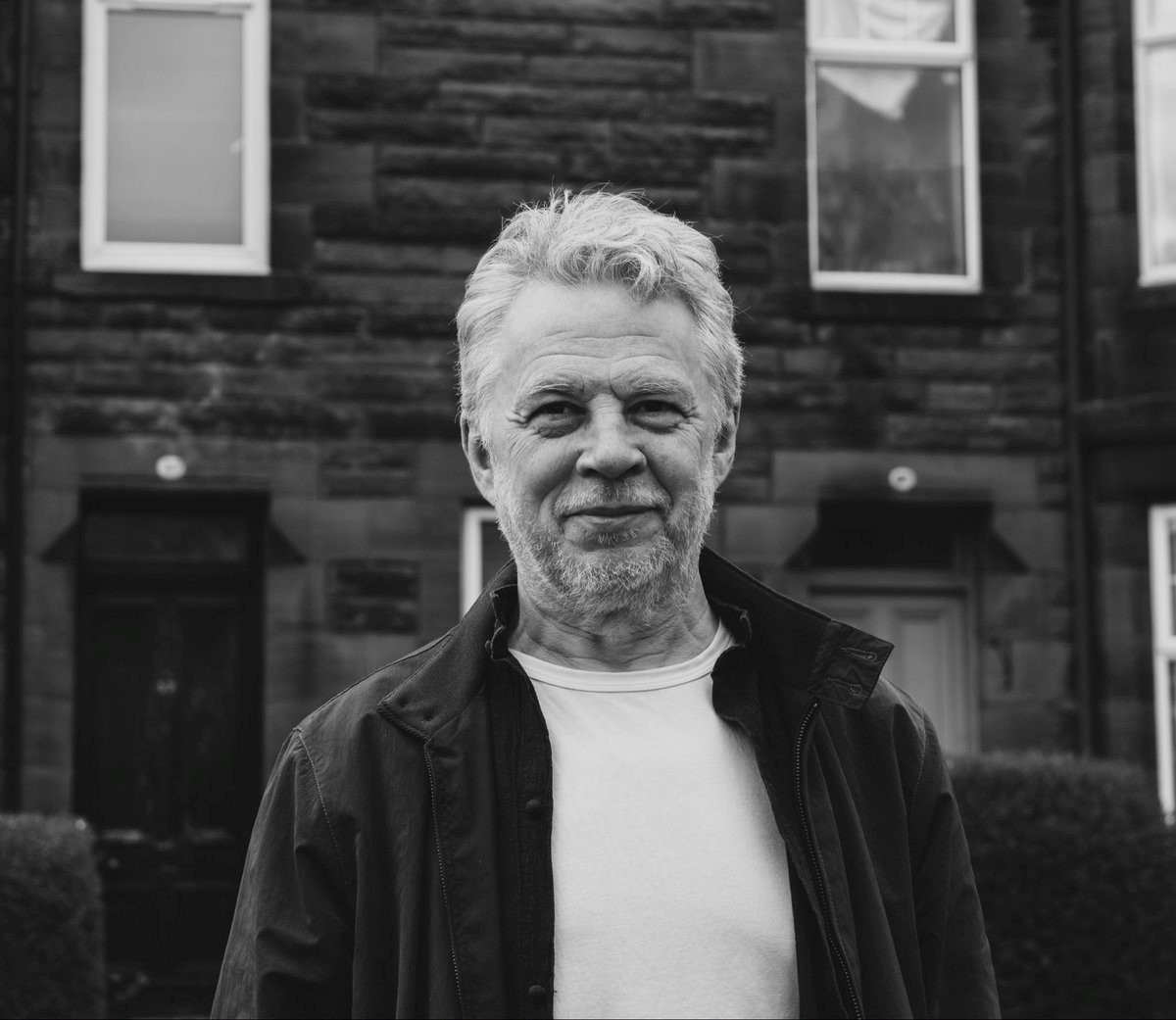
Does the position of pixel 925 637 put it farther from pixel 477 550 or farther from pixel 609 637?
pixel 609 637

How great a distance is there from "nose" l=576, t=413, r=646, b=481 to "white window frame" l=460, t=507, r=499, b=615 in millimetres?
7004

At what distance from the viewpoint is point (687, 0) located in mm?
10344

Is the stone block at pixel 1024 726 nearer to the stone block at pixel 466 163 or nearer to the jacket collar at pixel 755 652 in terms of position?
the stone block at pixel 466 163

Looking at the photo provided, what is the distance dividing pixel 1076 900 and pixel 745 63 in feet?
15.1

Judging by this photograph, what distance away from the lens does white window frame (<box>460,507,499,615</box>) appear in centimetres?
999

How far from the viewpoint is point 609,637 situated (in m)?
2.97

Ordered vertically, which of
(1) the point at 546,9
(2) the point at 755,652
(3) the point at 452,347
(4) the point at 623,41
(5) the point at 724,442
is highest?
(1) the point at 546,9

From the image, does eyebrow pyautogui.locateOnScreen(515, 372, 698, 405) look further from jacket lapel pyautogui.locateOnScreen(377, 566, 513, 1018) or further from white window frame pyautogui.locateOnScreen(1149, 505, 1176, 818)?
white window frame pyautogui.locateOnScreen(1149, 505, 1176, 818)

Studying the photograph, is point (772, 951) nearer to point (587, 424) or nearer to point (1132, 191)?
point (587, 424)

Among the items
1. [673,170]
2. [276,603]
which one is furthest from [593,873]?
[673,170]

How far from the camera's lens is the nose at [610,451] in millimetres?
2908

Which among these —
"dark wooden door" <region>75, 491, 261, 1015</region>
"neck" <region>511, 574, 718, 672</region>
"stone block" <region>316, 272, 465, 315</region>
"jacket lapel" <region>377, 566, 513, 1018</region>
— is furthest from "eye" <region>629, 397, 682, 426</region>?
"dark wooden door" <region>75, 491, 261, 1015</region>

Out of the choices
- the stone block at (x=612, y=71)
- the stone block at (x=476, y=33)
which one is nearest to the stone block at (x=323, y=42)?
the stone block at (x=476, y=33)

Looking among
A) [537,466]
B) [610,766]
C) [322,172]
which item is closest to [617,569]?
[537,466]
